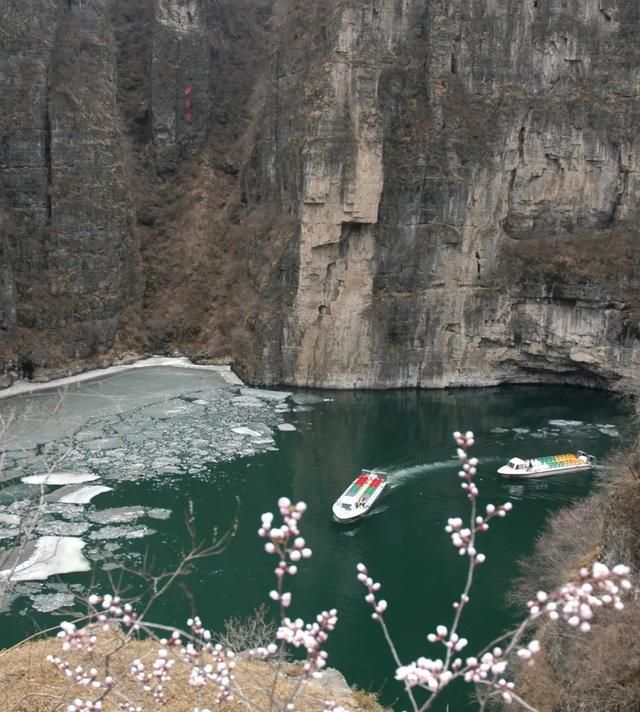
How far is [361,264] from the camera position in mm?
55062

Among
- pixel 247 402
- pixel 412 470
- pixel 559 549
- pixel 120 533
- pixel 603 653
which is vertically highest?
pixel 603 653

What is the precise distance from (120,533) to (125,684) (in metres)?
15.7

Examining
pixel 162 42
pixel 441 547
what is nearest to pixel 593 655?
pixel 441 547

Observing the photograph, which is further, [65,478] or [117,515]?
[65,478]

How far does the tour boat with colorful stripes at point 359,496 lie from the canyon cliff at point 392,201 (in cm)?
1804

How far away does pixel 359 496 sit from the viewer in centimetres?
3500

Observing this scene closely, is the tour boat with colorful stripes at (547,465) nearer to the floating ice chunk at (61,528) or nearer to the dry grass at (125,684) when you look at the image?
the floating ice chunk at (61,528)

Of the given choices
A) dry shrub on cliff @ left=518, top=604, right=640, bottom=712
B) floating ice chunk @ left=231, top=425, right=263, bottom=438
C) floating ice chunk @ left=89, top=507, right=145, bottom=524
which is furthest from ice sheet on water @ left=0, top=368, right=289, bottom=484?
Answer: dry shrub on cliff @ left=518, top=604, right=640, bottom=712

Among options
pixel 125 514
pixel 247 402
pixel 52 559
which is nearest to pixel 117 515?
pixel 125 514

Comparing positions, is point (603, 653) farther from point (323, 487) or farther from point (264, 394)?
point (264, 394)

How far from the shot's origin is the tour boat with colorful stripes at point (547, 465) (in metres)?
39.1

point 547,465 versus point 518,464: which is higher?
point 518,464

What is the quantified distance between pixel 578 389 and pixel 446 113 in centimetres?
2105

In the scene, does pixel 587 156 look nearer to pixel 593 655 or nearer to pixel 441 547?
pixel 441 547
